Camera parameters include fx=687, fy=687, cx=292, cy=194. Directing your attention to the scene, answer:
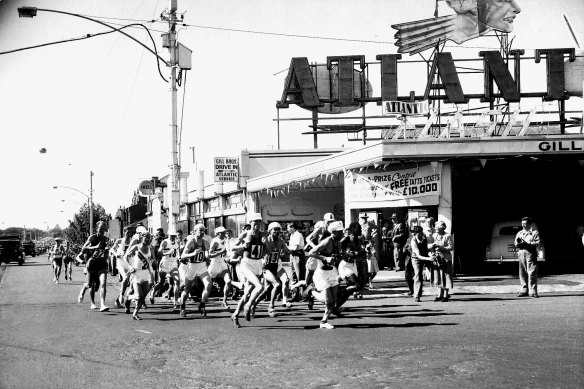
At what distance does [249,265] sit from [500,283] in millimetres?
8159

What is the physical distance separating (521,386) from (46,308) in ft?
40.4

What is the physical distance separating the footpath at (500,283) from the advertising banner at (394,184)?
2.54 metres

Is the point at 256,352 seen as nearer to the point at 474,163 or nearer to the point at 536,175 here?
the point at 474,163

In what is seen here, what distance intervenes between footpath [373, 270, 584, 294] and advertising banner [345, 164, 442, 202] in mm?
A: 2537

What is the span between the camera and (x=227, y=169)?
30109 millimetres

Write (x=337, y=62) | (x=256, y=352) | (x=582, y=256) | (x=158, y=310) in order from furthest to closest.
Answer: (x=337, y=62) → (x=582, y=256) → (x=158, y=310) → (x=256, y=352)

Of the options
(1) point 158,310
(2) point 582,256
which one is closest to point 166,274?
(1) point 158,310

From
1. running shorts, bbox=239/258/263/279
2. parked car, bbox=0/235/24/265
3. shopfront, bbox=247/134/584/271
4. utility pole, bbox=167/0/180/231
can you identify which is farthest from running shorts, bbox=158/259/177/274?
parked car, bbox=0/235/24/265

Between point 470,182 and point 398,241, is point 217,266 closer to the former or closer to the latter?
point 398,241

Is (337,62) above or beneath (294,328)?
above

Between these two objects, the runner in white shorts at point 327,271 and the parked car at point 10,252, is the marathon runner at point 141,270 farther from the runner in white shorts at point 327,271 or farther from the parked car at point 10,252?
the parked car at point 10,252

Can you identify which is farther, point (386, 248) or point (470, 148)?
point (386, 248)

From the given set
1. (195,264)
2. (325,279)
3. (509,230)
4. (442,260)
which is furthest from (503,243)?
(325,279)

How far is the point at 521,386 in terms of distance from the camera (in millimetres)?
6801
